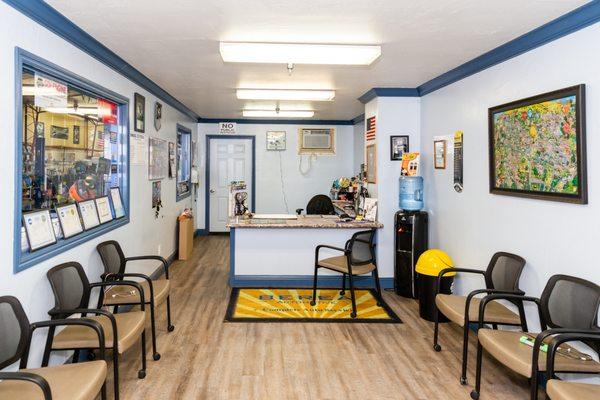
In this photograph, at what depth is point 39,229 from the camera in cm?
252

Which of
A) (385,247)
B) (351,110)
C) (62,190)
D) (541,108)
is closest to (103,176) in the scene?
(62,190)

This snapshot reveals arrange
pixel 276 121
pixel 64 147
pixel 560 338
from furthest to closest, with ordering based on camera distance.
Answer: pixel 276 121 → pixel 64 147 → pixel 560 338

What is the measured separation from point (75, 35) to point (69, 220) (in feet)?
4.40

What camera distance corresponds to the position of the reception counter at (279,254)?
4906 mm

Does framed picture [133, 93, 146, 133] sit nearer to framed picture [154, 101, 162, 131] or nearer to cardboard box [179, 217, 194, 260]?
framed picture [154, 101, 162, 131]

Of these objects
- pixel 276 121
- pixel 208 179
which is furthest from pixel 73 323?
pixel 276 121

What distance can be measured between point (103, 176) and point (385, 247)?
10.7 ft

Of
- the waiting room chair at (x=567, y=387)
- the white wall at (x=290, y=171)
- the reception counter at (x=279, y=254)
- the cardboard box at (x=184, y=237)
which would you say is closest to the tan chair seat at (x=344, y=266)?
the reception counter at (x=279, y=254)

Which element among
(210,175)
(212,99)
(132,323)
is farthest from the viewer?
(210,175)

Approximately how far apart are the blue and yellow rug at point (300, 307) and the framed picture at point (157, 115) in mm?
2307

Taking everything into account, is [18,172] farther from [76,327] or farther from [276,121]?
[276,121]

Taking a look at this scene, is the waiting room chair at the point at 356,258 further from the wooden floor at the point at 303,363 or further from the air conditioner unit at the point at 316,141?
the air conditioner unit at the point at 316,141

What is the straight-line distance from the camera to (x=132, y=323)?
8.61 feet

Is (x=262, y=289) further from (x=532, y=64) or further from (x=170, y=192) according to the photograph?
(x=532, y=64)
